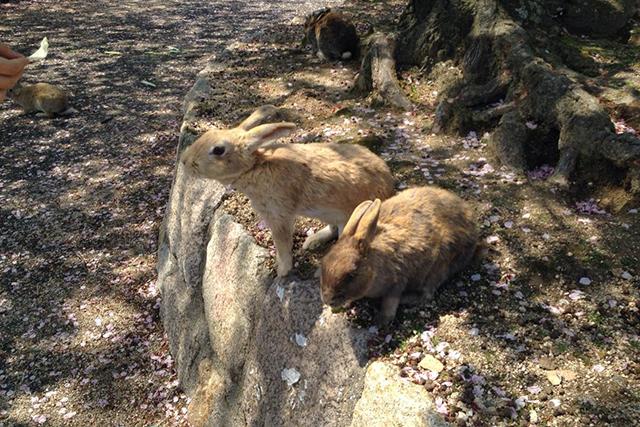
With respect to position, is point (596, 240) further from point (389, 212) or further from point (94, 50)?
point (94, 50)

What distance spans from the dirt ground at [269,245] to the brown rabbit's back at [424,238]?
0.87ft

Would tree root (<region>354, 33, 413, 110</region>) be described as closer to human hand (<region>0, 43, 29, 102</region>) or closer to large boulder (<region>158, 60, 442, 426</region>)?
large boulder (<region>158, 60, 442, 426</region>)

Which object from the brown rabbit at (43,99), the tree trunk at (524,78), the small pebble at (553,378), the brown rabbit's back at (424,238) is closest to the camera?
the small pebble at (553,378)

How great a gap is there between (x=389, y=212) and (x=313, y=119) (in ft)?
12.8

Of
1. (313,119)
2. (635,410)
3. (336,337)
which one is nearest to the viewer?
(635,410)

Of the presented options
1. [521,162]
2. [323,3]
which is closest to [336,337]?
[521,162]

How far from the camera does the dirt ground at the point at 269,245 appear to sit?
407 cm

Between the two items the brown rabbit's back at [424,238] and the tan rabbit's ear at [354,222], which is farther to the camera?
the brown rabbit's back at [424,238]

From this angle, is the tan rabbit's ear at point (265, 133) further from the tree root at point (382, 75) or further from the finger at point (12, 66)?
the tree root at point (382, 75)

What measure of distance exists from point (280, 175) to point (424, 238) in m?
1.38

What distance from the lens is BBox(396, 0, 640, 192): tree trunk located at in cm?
595

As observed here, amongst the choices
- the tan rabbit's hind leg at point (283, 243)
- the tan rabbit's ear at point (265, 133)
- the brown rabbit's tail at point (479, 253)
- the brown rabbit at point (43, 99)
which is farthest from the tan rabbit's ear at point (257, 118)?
the brown rabbit at point (43, 99)

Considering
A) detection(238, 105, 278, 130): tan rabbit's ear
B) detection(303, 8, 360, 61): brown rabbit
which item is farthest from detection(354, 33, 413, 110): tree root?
detection(238, 105, 278, 130): tan rabbit's ear

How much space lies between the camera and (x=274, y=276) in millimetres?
5277
